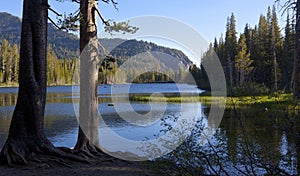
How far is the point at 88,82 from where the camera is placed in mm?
8281

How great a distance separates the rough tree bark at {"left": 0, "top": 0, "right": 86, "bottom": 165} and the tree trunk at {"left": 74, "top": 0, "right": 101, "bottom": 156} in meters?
0.97

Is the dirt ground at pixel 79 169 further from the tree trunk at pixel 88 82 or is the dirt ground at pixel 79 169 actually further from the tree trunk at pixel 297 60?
the tree trunk at pixel 297 60

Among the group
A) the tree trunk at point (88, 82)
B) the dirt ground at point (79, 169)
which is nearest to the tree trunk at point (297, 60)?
the dirt ground at point (79, 169)

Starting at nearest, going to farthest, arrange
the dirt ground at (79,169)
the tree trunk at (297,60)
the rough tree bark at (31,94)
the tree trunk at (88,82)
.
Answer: the dirt ground at (79,169) < the rough tree bark at (31,94) < the tree trunk at (88,82) < the tree trunk at (297,60)

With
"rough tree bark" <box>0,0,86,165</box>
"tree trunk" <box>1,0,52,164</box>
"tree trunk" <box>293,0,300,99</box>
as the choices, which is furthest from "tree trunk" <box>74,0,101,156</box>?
"tree trunk" <box>293,0,300,99</box>

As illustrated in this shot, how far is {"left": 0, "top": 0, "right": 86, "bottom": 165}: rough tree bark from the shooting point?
Result: 23.0 ft

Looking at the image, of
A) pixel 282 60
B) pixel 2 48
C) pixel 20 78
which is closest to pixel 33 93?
pixel 20 78

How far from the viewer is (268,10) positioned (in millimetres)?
55406

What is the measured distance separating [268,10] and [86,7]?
176 feet

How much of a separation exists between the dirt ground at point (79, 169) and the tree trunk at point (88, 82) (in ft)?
2.55

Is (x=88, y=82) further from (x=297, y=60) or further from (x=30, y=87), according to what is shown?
(x=297, y=60)

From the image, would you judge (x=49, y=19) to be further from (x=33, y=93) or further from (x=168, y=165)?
(x=168, y=165)

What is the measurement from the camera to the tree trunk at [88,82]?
27.1ft

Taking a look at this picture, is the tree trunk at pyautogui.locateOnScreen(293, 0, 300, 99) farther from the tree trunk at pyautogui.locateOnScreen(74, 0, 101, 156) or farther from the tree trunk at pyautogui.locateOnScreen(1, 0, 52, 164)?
the tree trunk at pyautogui.locateOnScreen(1, 0, 52, 164)
